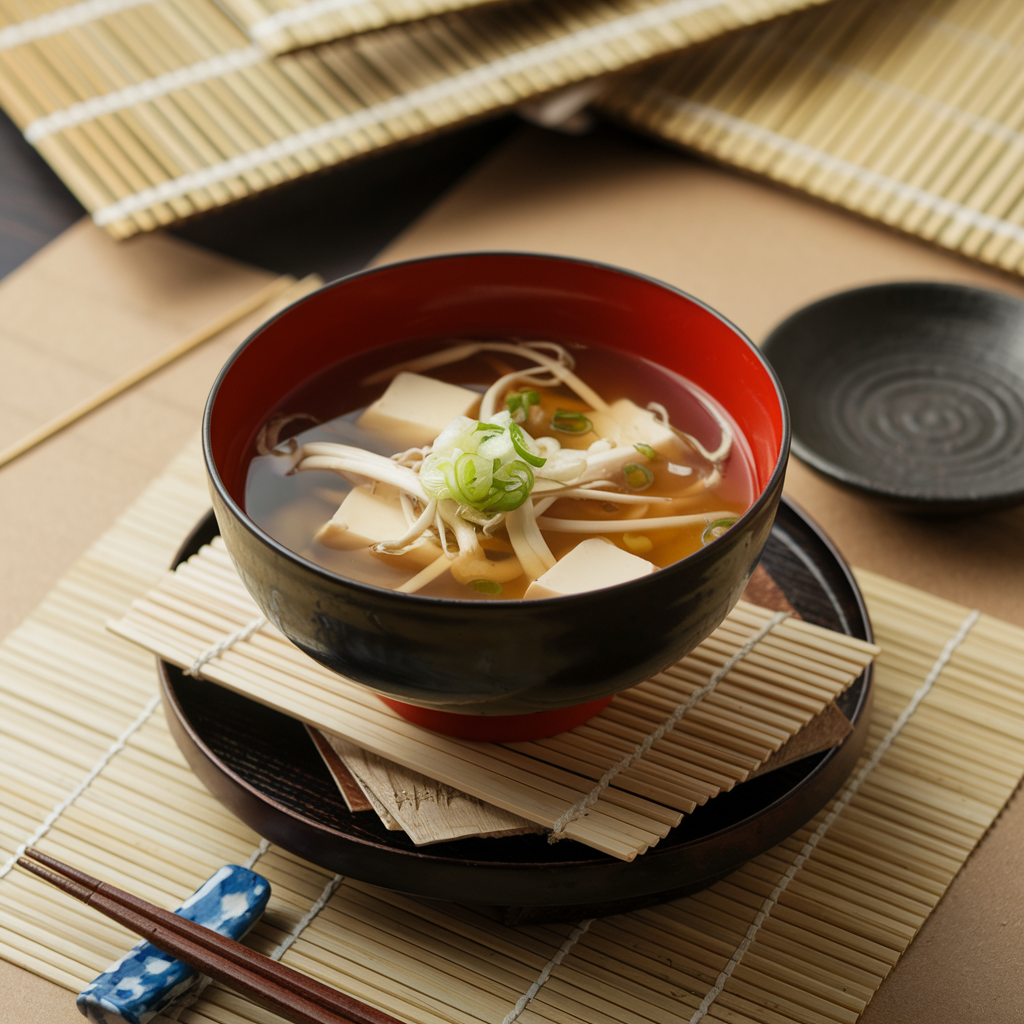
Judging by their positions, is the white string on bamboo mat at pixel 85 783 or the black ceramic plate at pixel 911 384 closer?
the white string on bamboo mat at pixel 85 783

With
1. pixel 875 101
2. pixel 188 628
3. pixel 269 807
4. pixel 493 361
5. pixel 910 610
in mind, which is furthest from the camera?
pixel 875 101

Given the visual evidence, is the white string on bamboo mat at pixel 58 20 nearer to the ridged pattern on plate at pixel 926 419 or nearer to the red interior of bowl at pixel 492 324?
the red interior of bowl at pixel 492 324

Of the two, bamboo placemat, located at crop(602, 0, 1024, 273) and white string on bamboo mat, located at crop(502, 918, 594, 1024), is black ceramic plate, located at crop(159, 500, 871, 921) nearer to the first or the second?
white string on bamboo mat, located at crop(502, 918, 594, 1024)

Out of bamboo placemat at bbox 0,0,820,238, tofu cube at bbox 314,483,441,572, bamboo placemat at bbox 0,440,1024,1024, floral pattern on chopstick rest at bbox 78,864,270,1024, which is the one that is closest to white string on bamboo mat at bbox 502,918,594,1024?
bamboo placemat at bbox 0,440,1024,1024

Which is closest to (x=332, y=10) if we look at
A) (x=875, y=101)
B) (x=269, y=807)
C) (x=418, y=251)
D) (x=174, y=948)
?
(x=418, y=251)

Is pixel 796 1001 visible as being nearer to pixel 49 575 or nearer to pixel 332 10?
pixel 49 575

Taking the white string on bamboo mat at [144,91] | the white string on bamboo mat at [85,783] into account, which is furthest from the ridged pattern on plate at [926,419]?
the white string on bamboo mat at [144,91]
